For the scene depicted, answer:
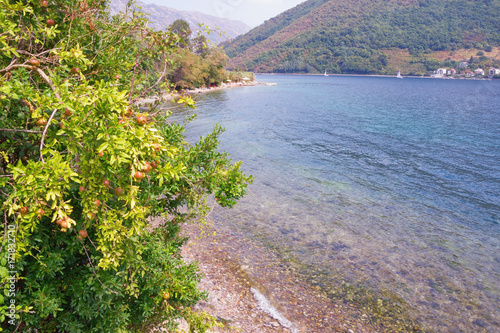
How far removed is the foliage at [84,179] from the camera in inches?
103

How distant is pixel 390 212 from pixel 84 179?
612 inches

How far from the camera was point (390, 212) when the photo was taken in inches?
611

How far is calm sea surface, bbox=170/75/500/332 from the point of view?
10180 mm

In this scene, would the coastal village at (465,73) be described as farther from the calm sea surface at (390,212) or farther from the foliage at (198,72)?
the calm sea surface at (390,212)

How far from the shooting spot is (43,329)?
→ 3.87m

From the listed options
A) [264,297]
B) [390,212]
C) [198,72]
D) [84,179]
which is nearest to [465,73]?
[198,72]

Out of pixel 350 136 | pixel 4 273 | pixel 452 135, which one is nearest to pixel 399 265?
pixel 4 273

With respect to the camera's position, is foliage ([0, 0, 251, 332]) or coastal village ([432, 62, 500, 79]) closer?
foliage ([0, 0, 251, 332])

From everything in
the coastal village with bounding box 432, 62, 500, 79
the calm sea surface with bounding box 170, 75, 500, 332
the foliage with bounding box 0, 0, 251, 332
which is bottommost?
the calm sea surface with bounding box 170, 75, 500, 332

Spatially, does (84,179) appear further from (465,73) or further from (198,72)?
(465,73)

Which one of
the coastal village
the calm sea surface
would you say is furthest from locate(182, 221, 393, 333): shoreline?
the coastal village

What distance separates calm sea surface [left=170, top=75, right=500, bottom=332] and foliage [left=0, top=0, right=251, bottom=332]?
7.36m

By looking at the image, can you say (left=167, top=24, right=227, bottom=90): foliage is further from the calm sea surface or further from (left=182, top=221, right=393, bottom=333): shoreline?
(left=182, top=221, right=393, bottom=333): shoreline

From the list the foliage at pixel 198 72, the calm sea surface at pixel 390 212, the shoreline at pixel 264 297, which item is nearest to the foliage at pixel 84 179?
the shoreline at pixel 264 297
